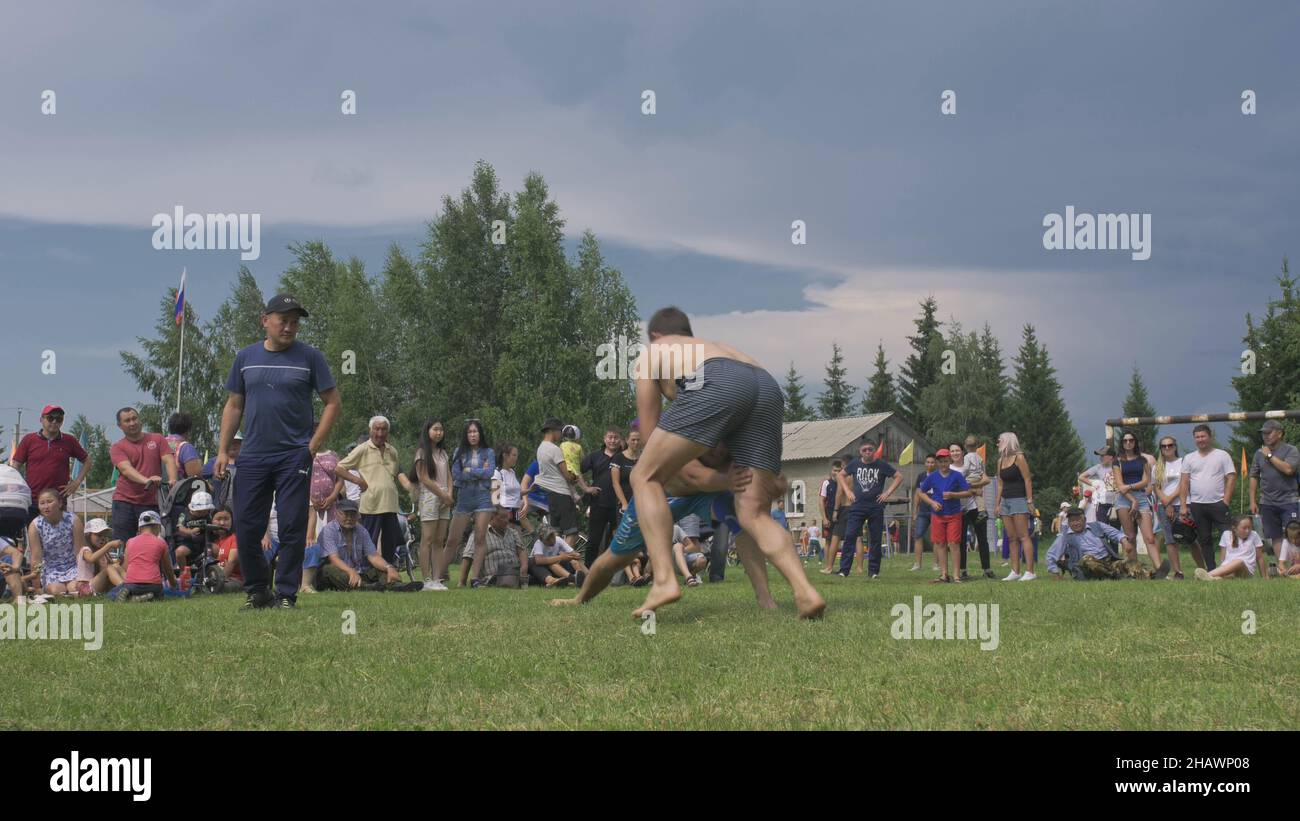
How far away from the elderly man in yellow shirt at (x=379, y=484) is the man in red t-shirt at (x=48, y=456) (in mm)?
2861

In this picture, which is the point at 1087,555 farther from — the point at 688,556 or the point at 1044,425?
the point at 1044,425

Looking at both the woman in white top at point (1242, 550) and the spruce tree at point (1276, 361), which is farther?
the spruce tree at point (1276, 361)

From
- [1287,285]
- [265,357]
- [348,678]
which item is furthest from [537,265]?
[348,678]

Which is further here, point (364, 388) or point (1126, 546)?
point (364, 388)

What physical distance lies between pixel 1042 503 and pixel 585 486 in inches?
2355

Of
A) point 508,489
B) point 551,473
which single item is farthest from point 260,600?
point 551,473

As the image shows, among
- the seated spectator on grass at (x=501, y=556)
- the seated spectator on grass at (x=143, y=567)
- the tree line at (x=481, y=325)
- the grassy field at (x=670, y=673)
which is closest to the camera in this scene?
the grassy field at (x=670, y=673)

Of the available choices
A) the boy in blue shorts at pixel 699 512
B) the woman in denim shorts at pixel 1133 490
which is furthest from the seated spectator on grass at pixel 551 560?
the woman in denim shorts at pixel 1133 490

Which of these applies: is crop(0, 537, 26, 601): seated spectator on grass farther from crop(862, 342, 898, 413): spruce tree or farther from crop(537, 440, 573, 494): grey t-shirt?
crop(862, 342, 898, 413): spruce tree

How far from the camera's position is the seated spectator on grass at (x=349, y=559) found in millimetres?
13102

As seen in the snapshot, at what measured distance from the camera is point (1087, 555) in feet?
49.4

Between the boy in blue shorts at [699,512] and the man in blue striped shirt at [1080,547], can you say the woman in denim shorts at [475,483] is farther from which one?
the man in blue striped shirt at [1080,547]
